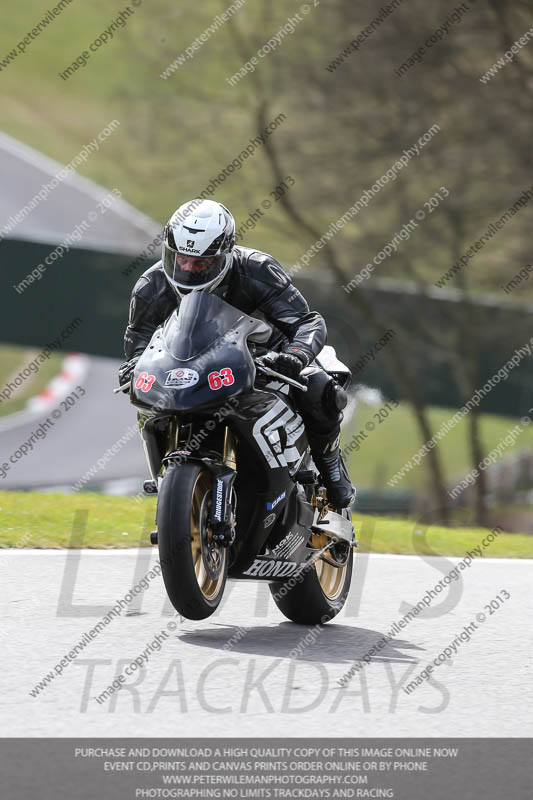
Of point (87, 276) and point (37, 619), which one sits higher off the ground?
point (37, 619)

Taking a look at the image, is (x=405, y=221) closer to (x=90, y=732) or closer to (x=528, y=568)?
(x=528, y=568)

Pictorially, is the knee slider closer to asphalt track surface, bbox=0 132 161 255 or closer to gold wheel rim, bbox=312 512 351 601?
gold wheel rim, bbox=312 512 351 601

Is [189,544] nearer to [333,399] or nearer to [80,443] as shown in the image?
[333,399]

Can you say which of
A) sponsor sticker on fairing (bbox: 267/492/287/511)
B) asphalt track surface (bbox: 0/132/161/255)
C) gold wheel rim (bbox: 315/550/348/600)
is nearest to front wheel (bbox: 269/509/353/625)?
gold wheel rim (bbox: 315/550/348/600)

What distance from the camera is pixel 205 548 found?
5344 millimetres

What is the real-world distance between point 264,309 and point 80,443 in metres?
22.3

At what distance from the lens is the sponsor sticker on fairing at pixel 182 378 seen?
538 cm

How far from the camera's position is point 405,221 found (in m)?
23.6

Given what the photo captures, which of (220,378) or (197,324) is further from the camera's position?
(197,324)

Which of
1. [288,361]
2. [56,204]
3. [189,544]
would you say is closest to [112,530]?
[288,361]

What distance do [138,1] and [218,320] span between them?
67.3ft

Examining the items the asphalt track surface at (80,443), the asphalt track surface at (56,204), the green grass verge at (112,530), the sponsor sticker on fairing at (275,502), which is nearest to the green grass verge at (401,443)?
the asphalt track surface at (80,443)

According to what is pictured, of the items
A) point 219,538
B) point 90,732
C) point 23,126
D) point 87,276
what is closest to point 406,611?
point 219,538

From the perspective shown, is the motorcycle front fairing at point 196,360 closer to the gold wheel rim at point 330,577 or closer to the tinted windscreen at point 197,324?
the tinted windscreen at point 197,324
